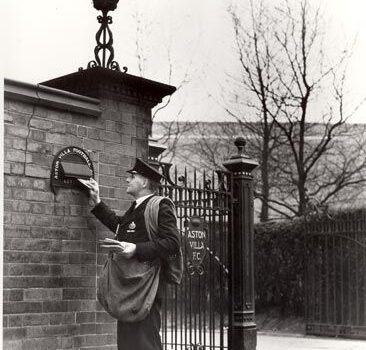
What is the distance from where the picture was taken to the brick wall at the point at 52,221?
527 cm

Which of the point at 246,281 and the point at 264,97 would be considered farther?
the point at 264,97

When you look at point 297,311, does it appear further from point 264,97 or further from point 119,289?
point 119,289

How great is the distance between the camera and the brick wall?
17.3ft

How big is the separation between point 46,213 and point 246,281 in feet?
11.4

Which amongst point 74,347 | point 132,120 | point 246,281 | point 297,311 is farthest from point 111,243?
point 297,311

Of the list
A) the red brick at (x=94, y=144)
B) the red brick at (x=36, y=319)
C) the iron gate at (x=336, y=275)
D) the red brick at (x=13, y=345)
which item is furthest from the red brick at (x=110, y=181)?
the iron gate at (x=336, y=275)

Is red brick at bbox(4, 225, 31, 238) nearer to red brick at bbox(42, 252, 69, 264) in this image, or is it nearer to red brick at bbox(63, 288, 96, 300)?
red brick at bbox(42, 252, 69, 264)

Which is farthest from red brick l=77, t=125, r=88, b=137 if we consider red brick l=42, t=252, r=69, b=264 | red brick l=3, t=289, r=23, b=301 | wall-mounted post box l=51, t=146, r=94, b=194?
red brick l=3, t=289, r=23, b=301

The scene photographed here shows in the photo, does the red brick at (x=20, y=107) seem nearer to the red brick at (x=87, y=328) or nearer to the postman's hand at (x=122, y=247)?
the postman's hand at (x=122, y=247)

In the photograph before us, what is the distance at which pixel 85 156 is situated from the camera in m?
5.84

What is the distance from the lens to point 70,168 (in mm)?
5668

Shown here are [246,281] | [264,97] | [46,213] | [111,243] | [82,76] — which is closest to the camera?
[111,243]

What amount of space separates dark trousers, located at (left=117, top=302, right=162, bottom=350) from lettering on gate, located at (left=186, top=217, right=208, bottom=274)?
2075 mm

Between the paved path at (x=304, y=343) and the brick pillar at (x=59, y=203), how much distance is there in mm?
5152
